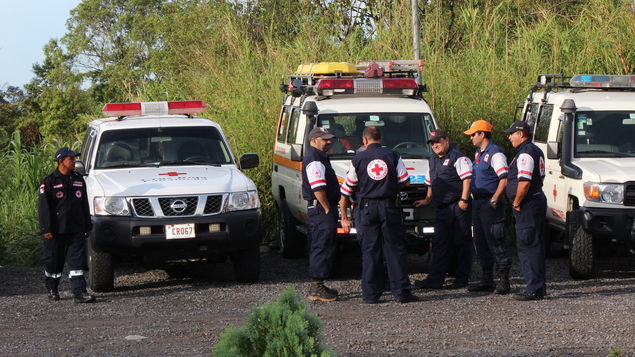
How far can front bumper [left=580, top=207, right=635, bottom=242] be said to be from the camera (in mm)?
10141

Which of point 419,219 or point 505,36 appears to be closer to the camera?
point 419,219

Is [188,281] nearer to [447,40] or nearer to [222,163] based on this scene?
[222,163]

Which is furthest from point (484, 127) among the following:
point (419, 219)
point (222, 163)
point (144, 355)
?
point (144, 355)

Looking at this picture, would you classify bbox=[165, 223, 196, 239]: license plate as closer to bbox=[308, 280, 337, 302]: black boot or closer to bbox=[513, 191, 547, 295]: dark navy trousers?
bbox=[308, 280, 337, 302]: black boot

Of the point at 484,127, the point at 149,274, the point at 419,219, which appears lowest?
the point at 149,274

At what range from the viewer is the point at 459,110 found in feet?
50.5

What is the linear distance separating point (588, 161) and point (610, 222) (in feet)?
3.14

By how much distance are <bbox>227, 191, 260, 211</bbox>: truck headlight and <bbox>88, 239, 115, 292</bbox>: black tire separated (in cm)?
131

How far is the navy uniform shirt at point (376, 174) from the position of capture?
9.16m

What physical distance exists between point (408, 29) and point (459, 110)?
13.3 feet

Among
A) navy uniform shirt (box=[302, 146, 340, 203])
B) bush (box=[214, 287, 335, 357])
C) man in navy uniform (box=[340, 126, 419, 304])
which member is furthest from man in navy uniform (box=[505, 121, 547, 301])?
bush (box=[214, 287, 335, 357])

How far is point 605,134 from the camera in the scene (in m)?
11.2

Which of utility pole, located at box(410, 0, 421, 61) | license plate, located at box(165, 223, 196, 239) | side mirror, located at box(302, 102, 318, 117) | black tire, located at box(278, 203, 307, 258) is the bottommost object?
black tire, located at box(278, 203, 307, 258)

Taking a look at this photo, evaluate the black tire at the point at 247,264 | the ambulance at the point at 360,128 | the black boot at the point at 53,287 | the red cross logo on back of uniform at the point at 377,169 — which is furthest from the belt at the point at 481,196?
the black boot at the point at 53,287
